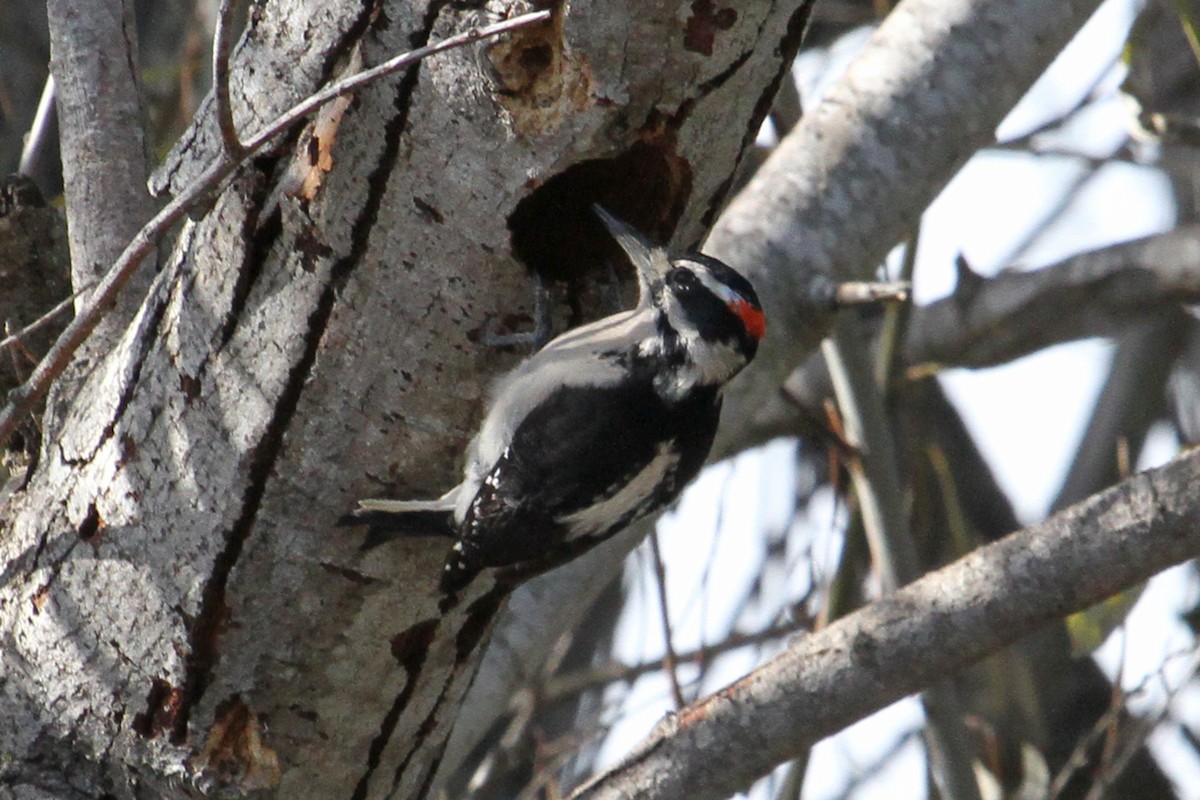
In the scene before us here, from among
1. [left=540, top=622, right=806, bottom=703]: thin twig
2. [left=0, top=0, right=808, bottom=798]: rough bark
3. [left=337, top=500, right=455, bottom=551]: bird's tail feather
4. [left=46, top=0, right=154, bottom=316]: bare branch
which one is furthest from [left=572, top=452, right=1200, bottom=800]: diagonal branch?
[left=540, top=622, right=806, bottom=703]: thin twig

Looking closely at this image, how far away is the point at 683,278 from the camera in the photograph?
3.32m

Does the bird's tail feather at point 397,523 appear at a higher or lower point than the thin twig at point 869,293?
lower

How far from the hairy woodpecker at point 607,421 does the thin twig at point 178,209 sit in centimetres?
69

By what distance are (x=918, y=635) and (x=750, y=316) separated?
3.49ft

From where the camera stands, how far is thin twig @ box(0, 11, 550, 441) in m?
2.21

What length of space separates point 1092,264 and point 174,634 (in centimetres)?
385

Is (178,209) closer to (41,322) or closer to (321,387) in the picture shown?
(321,387)

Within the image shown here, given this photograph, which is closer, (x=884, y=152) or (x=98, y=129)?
(x=98, y=129)

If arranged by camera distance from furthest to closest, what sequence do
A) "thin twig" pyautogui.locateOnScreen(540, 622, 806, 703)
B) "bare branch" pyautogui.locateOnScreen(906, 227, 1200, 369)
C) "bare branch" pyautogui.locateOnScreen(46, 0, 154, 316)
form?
"thin twig" pyautogui.locateOnScreen(540, 622, 806, 703), "bare branch" pyautogui.locateOnScreen(906, 227, 1200, 369), "bare branch" pyautogui.locateOnScreen(46, 0, 154, 316)

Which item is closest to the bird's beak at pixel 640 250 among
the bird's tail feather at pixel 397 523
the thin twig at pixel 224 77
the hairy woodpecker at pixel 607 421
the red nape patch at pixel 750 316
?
the hairy woodpecker at pixel 607 421

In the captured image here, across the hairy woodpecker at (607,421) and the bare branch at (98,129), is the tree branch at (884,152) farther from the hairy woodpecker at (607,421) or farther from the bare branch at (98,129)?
the bare branch at (98,129)

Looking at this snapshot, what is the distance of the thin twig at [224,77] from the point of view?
2.15 meters

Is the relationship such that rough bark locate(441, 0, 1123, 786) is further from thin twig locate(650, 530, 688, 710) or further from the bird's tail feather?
the bird's tail feather

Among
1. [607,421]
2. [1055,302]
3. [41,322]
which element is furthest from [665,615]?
[1055,302]
